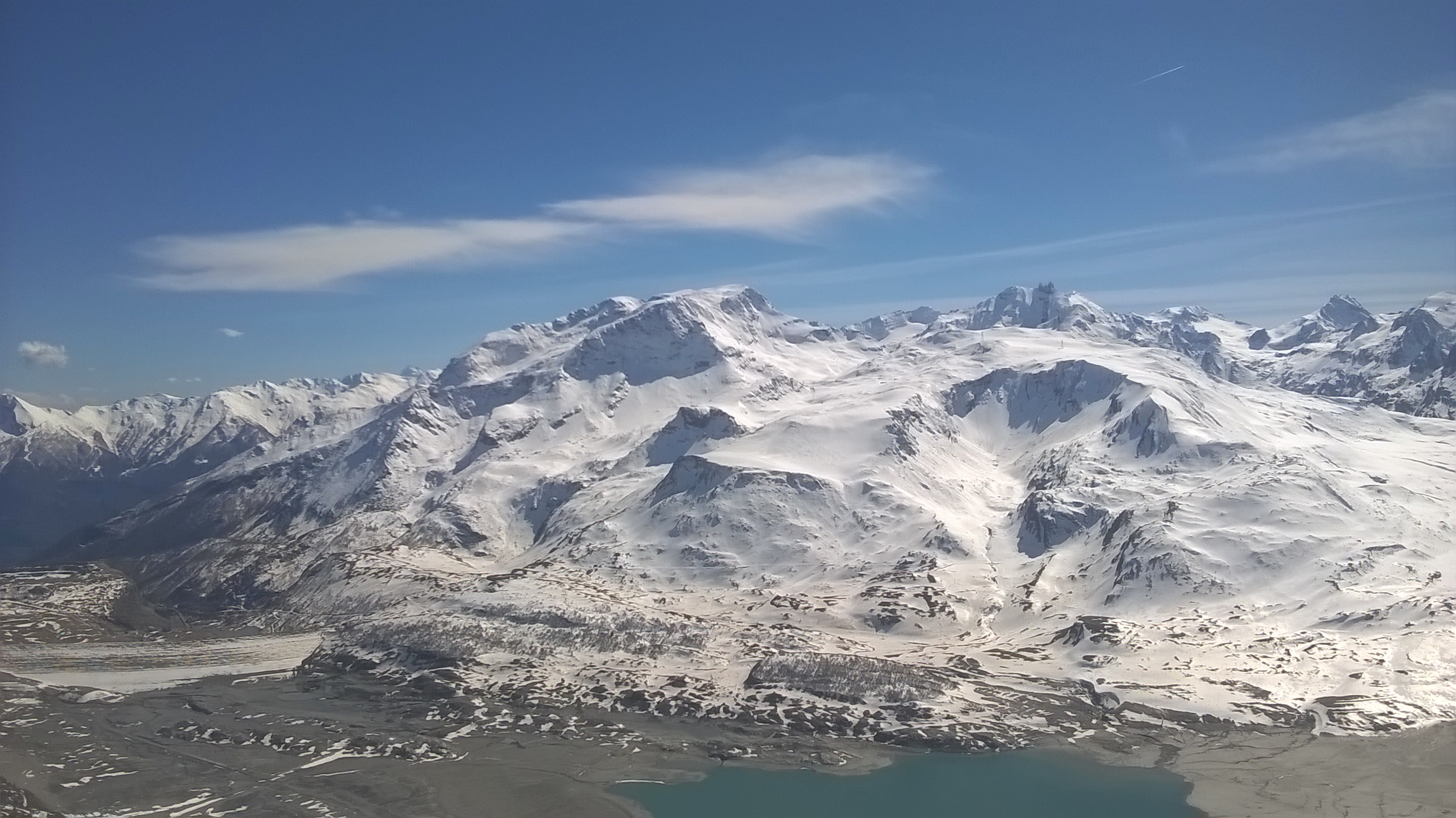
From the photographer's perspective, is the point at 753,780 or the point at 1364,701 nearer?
the point at 753,780

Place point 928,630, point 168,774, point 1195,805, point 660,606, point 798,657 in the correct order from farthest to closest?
point 660,606 < point 928,630 < point 798,657 < point 168,774 < point 1195,805

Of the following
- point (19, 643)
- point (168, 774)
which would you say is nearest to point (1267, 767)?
point (168, 774)

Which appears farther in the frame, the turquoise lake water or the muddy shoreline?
the turquoise lake water

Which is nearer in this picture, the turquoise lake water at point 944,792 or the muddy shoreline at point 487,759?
the muddy shoreline at point 487,759

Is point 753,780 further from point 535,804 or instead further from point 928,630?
point 928,630

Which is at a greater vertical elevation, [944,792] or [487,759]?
[487,759]

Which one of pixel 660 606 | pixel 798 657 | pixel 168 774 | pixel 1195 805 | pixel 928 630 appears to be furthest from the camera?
pixel 660 606

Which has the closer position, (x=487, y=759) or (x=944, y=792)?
(x=944, y=792)

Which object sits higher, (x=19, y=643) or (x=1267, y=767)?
(x=19, y=643)
